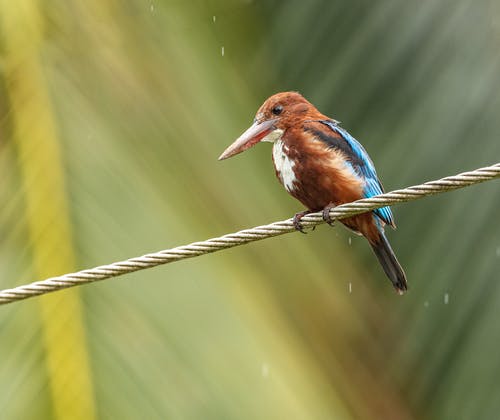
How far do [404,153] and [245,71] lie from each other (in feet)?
2.41

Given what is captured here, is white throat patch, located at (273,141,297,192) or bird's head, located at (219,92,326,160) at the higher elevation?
bird's head, located at (219,92,326,160)

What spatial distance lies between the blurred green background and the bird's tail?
0.03 metres

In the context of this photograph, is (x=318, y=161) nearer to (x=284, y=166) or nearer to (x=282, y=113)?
(x=284, y=166)

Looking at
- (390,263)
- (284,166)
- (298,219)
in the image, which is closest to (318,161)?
(284,166)

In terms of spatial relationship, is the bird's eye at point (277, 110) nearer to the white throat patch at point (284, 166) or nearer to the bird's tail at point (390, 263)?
the white throat patch at point (284, 166)

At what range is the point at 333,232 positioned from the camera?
4566mm

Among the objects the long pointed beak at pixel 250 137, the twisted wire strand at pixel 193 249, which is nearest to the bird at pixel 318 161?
the long pointed beak at pixel 250 137

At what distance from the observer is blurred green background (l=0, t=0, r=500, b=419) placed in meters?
3.62

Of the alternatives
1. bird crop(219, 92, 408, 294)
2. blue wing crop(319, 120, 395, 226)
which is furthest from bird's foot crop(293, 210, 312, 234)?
blue wing crop(319, 120, 395, 226)

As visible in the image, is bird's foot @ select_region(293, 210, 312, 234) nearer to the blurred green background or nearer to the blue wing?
the blurred green background

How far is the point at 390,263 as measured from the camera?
420 centimetres

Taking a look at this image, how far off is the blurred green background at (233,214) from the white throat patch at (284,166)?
0.08 m

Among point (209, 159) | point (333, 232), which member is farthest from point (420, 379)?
point (209, 159)

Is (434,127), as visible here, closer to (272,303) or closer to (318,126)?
(318,126)
